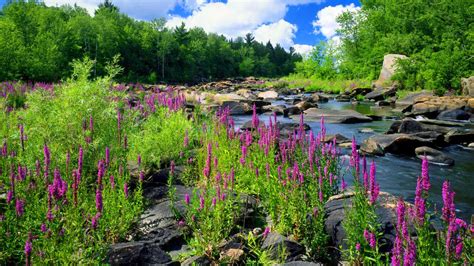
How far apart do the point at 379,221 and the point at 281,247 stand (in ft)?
4.15

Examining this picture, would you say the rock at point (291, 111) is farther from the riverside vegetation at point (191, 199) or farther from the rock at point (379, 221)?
the rock at point (379, 221)

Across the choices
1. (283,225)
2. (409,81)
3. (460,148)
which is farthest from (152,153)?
(409,81)

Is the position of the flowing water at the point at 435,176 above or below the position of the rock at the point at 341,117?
below

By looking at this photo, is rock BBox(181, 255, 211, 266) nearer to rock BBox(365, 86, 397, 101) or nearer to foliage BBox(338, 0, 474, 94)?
foliage BBox(338, 0, 474, 94)

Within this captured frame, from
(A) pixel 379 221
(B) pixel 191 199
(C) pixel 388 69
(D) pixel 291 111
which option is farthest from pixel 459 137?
(C) pixel 388 69

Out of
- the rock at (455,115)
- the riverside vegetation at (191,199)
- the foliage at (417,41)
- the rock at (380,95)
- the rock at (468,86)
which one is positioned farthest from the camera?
the rock at (380,95)

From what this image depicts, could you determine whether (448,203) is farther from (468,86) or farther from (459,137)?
(468,86)

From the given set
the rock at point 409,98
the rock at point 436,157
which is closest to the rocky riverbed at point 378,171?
the rock at point 436,157

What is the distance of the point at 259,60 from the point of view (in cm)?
15288

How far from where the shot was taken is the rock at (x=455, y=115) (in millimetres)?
20453

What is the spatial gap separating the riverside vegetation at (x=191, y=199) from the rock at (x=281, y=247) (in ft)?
0.06

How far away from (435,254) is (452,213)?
2.27ft

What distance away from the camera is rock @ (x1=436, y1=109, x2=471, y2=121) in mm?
20453

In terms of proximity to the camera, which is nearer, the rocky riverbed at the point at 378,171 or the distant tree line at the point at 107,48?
the rocky riverbed at the point at 378,171
